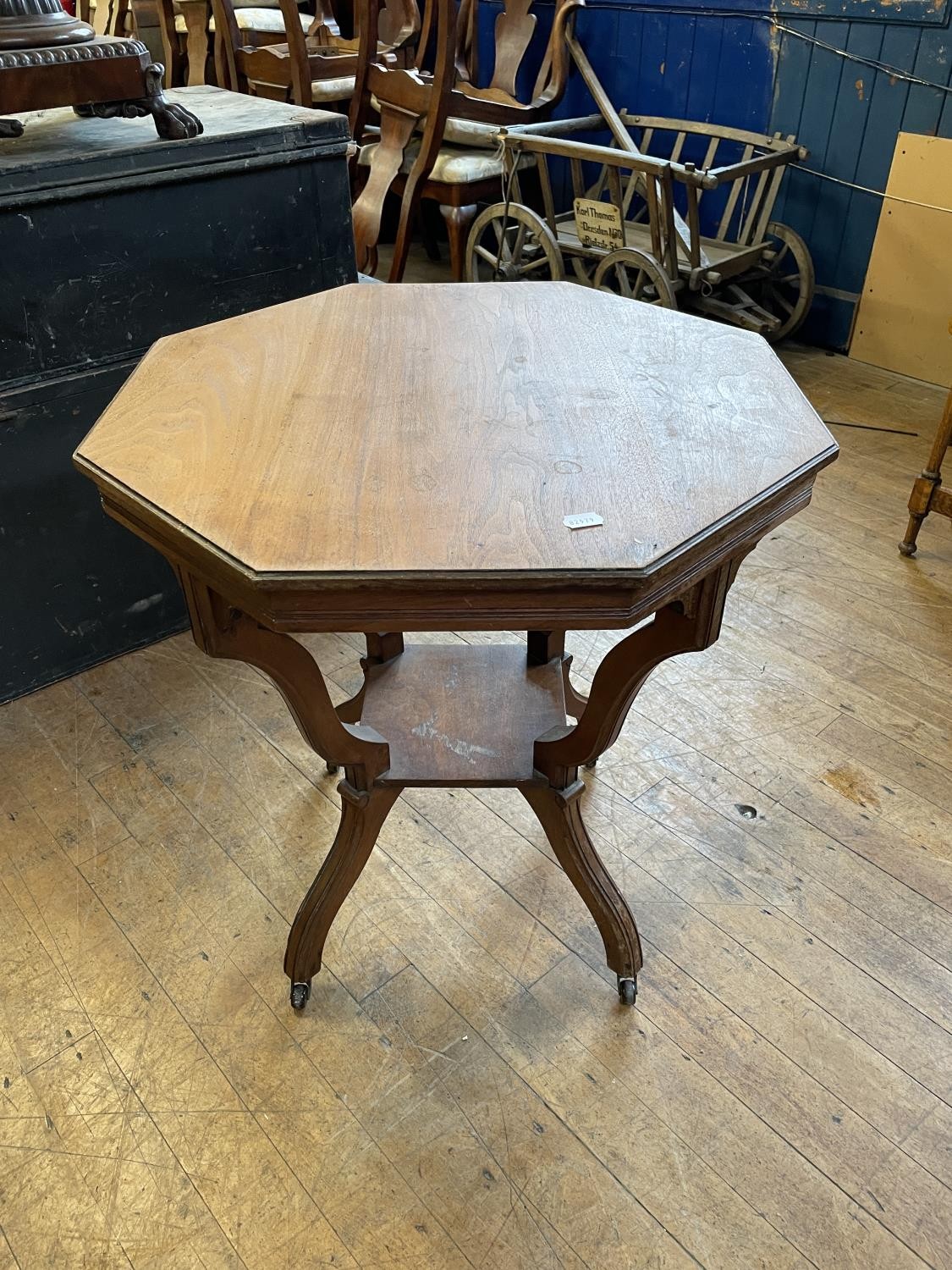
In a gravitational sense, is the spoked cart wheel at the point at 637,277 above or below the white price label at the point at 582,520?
below

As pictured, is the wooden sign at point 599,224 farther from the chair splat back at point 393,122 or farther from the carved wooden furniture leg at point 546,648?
the carved wooden furniture leg at point 546,648

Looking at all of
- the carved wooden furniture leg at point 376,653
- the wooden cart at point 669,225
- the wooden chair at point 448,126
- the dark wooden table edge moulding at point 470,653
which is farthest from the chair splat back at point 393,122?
the dark wooden table edge moulding at point 470,653

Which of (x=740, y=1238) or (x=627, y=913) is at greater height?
(x=627, y=913)

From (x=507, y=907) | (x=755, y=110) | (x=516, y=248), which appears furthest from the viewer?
(x=516, y=248)

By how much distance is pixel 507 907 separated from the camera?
165cm

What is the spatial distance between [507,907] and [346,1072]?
377 millimetres

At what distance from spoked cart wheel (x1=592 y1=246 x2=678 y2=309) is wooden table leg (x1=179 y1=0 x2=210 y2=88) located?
243 centimetres

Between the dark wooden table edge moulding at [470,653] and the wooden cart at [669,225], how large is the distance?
213 centimetres

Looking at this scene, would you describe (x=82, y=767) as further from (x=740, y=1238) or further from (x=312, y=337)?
(x=740, y=1238)

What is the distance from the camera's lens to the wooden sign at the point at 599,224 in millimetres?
3520

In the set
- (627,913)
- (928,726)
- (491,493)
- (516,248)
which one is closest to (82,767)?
(627,913)

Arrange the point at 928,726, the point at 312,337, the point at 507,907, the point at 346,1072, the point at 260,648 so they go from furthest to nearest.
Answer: the point at 928,726 < the point at 507,907 < the point at 312,337 < the point at 346,1072 < the point at 260,648

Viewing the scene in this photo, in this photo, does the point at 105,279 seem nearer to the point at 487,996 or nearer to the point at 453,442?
the point at 453,442

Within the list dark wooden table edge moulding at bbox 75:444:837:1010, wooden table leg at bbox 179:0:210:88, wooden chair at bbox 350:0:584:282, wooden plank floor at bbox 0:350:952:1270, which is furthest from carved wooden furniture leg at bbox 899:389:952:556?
wooden table leg at bbox 179:0:210:88
